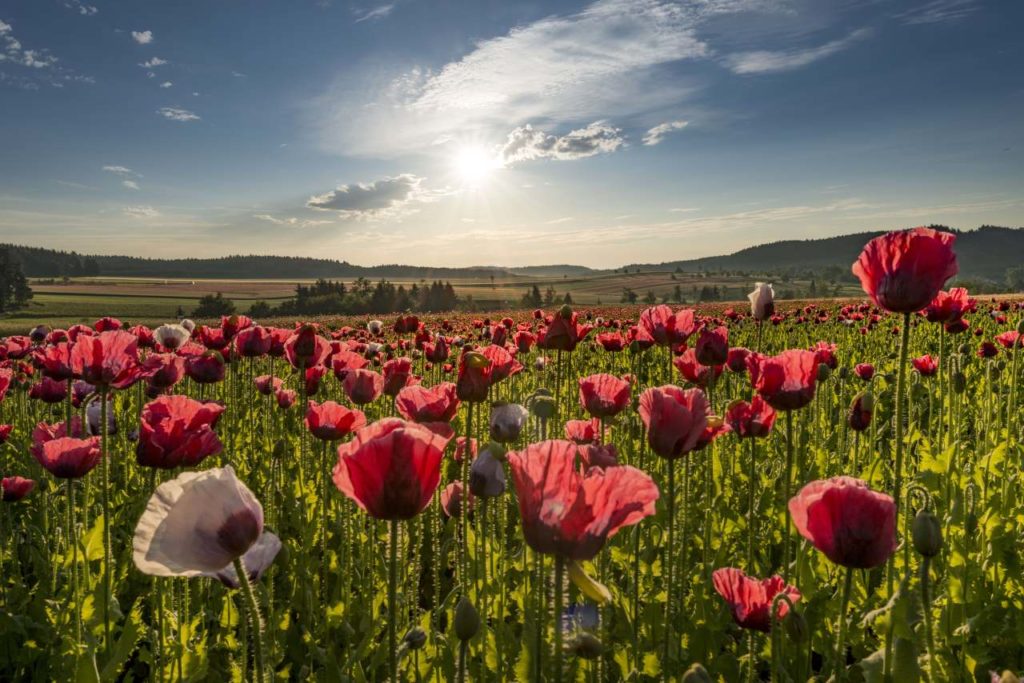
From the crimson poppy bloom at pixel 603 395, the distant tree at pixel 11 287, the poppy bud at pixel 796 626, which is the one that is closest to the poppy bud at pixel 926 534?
the poppy bud at pixel 796 626

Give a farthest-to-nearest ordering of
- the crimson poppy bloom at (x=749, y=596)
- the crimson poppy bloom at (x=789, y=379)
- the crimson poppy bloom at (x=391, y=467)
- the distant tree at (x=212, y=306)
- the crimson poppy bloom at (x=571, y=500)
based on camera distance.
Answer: the distant tree at (x=212, y=306) < the crimson poppy bloom at (x=789, y=379) < the crimson poppy bloom at (x=749, y=596) < the crimson poppy bloom at (x=391, y=467) < the crimson poppy bloom at (x=571, y=500)

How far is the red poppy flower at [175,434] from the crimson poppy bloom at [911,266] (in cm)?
221

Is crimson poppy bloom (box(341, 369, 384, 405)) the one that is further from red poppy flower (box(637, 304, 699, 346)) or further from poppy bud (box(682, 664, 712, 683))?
poppy bud (box(682, 664, 712, 683))

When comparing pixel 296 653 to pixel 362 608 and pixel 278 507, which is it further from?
pixel 278 507

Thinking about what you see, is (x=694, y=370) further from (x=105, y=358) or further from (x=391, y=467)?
(x=105, y=358)

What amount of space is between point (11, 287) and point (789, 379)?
302ft

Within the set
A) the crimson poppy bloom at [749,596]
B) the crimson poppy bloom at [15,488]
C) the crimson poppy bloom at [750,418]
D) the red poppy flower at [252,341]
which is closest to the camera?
the crimson poppy bloom at [749,596]

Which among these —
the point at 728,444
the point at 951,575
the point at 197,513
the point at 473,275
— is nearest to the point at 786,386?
the point at 951,575

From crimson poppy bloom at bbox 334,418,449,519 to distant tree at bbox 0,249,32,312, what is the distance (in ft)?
284

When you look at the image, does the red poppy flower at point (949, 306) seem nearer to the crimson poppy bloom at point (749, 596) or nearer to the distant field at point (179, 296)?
the crimson poppy bloom at point (749, 596)

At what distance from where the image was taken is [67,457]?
2.68m

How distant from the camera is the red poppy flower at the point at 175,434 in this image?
2.13m

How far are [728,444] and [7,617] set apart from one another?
187 inches

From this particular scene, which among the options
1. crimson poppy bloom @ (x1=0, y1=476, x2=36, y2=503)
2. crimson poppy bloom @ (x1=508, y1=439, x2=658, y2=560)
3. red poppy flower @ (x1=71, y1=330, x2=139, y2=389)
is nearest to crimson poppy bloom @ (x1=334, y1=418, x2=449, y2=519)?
crimson poppy bloom @ (x1=508, y1=439, x2=658, y2=560)
